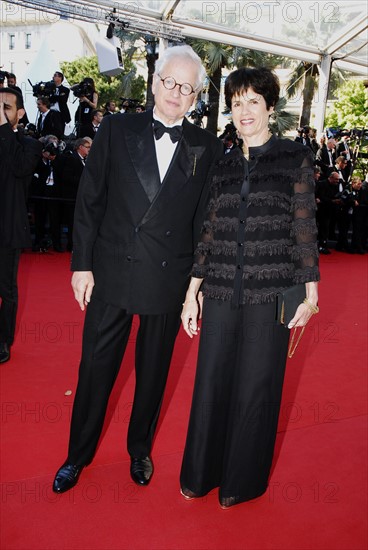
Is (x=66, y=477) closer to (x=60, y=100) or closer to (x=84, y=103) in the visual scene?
(x=60, y=100)

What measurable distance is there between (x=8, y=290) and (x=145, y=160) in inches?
68.3

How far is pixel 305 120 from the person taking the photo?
609 inches

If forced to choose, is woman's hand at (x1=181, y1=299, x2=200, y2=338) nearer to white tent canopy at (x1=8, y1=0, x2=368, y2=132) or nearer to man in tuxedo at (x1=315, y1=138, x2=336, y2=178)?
white tent canopy at (x1=8, y1=0, x2=368, y2=132)

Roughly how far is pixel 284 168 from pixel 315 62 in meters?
12.0

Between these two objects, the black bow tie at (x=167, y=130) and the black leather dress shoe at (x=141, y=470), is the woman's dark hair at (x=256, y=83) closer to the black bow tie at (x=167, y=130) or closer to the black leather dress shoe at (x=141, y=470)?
the black bow tie at (x=167, y=130)

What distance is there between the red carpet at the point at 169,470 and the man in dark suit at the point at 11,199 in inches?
14.2

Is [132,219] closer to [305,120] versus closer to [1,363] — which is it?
[1,363]

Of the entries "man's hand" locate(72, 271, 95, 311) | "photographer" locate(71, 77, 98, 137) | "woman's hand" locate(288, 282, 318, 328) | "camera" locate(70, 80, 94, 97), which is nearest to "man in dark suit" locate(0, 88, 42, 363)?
"man's hand" locate(72, 271, 95, 311)

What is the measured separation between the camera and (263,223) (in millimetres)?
2035

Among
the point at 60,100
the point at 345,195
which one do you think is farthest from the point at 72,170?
the point at 345,195

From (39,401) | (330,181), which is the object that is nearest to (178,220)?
(39,401)

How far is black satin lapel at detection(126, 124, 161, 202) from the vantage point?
213cm

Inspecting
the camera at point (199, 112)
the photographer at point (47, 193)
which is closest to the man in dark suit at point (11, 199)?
the photographer at point (47, 193)

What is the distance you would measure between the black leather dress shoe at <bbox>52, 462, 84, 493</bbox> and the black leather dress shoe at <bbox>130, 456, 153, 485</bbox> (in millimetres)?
227
